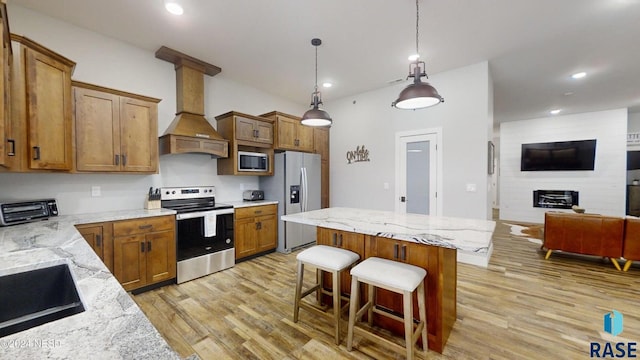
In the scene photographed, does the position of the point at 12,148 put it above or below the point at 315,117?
below

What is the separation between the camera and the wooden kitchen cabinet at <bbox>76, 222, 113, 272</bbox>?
97.9 inches

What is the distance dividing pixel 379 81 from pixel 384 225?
126 inches

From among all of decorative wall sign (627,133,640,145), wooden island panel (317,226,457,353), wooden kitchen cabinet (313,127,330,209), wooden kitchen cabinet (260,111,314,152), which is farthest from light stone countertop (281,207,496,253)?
decorative wall sign (627,133,640,145)

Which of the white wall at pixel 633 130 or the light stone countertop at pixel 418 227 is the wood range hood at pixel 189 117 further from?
the white wall at pixel 633 130

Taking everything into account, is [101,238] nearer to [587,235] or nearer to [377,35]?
[377,35]

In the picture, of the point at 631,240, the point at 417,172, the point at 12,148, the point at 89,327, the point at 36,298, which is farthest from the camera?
the point at 417,172

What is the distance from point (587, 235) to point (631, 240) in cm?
40

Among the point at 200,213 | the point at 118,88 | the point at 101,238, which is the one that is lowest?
the point at 101,238

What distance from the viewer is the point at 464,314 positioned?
2.47 meters

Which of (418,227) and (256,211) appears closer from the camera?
(418,227)

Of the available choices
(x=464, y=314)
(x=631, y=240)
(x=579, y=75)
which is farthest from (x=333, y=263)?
→ (x=579, y=75)

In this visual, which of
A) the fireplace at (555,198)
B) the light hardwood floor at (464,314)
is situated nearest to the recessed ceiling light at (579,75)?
the light hardwood floor at (464,314)

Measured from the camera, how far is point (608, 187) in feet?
21.2

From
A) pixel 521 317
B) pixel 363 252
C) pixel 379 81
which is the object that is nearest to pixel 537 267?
pixel 521 317
